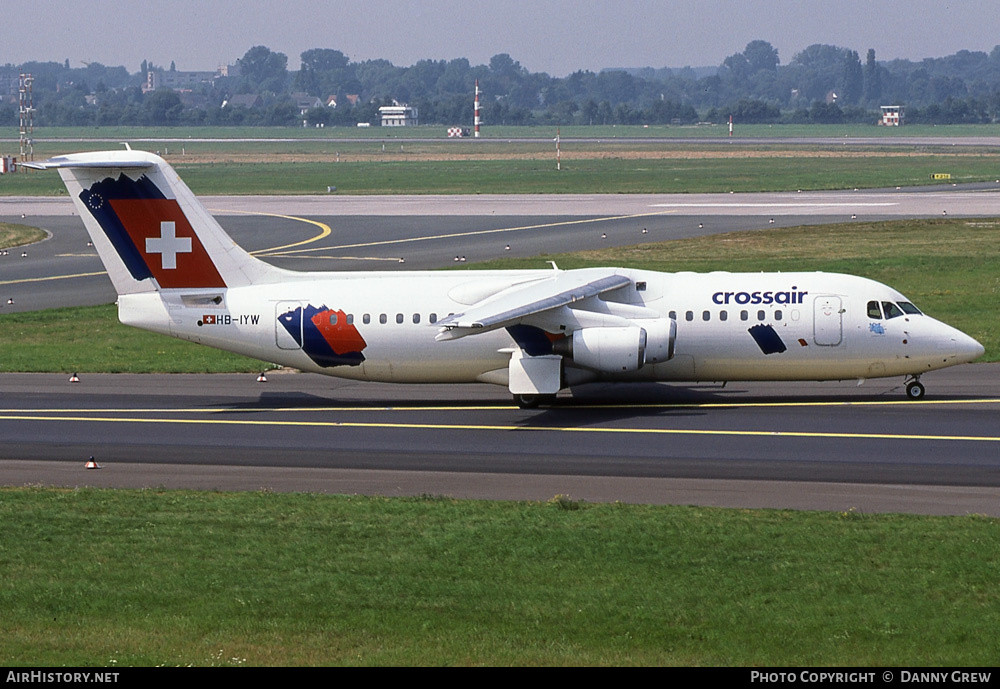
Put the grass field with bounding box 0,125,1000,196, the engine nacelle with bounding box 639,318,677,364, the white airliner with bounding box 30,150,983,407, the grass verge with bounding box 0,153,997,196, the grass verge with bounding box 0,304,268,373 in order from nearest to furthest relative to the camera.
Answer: the engine nacelle with bounding box 639,318,677,364 → the white airliner with bounding box 30,150,983,407 → the grass verge with bounding box 0,304,268,373 → the grass verge with bounding box 0,153,997,196 → the grass field with bounding box 0,125,1000,196

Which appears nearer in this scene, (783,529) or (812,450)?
(783,529)

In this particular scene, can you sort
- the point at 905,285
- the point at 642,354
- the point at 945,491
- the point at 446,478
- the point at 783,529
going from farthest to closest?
the point at 905,285 → the point at 642,354 → the point at 446,478 → the point at 945,491 → the point at 783,529

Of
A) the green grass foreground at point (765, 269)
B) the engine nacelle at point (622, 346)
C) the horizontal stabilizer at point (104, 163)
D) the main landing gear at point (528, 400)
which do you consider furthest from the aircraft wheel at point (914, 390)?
the horizontal stabilizer at point (104, 163)

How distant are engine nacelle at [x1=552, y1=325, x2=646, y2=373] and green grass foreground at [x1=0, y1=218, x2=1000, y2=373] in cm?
1167

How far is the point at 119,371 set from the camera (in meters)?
37.5

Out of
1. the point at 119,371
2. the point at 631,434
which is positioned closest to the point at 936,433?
the point at 631,434

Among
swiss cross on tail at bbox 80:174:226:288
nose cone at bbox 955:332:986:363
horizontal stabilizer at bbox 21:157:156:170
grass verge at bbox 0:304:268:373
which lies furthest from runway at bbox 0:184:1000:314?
nose cone at bbox 955:332:986:363

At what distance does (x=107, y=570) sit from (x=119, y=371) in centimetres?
Answer: 2026

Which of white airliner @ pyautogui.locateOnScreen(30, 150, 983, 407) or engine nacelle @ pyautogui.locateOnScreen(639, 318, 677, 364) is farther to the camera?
white airliner @ pyautogui.locateOnScreen(30, 150, 983, 407)

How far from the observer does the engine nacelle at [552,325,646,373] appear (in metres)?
30.5

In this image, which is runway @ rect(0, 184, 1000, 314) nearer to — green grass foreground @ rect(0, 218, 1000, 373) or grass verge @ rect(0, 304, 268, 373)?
green grass foreground @ rect(0, 218, 1000, 373)

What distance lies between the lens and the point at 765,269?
2124 inches

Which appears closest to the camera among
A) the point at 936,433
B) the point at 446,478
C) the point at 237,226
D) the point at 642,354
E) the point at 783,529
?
the point at 783,529
